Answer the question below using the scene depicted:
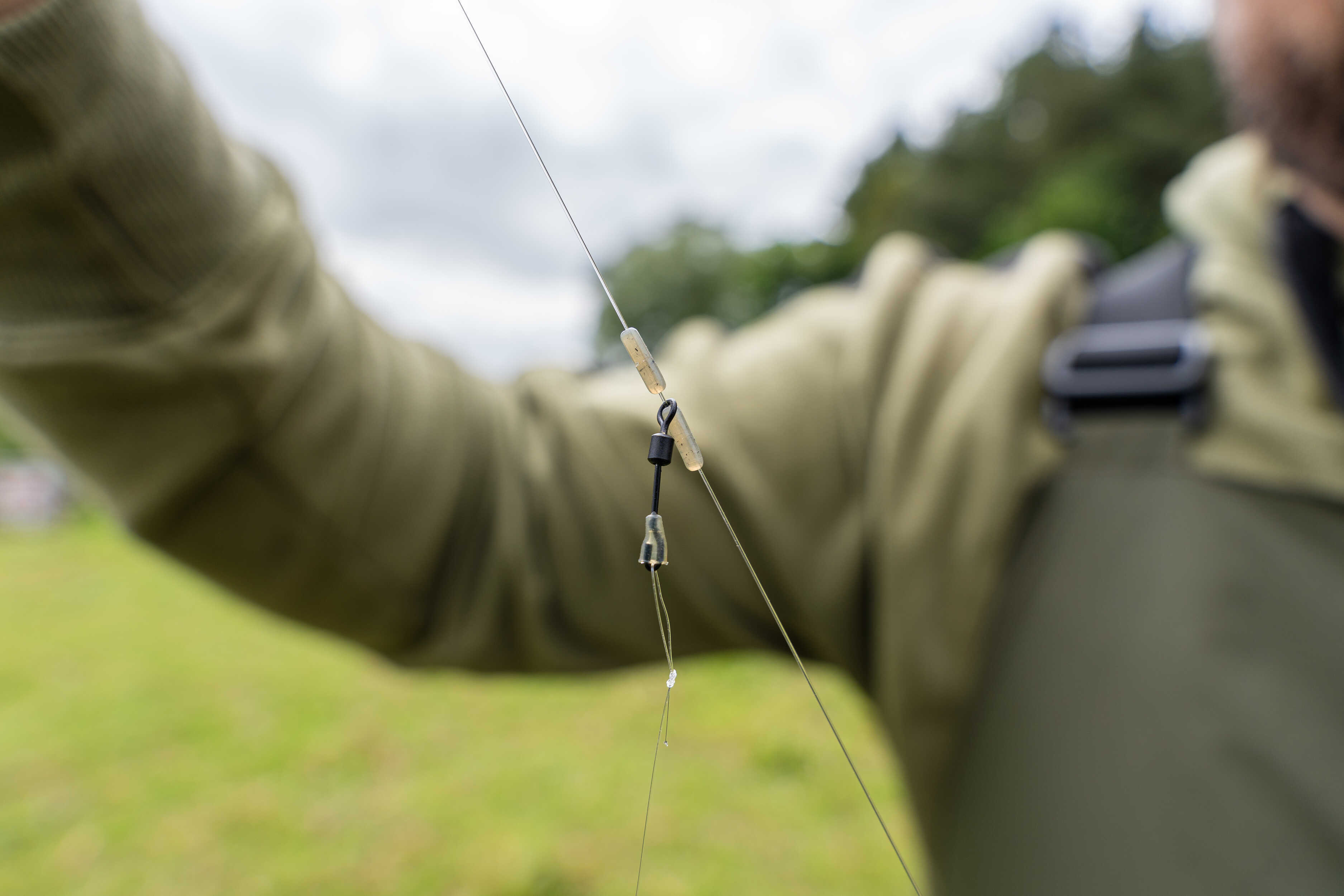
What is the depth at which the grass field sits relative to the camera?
1.90 ft

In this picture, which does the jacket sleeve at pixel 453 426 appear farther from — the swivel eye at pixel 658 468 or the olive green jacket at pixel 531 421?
the swivel eye at pixel 658 468

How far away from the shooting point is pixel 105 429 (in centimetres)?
44

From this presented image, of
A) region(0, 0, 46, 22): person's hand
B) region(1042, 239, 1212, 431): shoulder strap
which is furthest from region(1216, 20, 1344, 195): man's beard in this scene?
region(0, 0, 46, 22): person's hand

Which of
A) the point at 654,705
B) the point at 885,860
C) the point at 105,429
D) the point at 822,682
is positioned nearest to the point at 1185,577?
the point at 822,682

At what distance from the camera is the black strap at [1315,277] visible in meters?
0.55

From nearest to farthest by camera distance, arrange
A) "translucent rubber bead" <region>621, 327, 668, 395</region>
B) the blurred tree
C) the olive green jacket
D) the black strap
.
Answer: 1. "translucent rubber bead" <region>621, 327, 668, 395</region>
2. the olive green jacket
3. the black strap
4. the blurred tree

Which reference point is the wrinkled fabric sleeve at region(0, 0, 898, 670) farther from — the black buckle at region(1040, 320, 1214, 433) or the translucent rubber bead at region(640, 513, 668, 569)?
the translucent rubber bead at region(640, 513, 668, 569)

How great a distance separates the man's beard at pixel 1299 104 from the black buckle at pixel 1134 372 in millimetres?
147

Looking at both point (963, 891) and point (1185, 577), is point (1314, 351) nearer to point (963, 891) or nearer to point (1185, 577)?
point (1185, 577)

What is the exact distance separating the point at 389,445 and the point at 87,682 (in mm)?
327

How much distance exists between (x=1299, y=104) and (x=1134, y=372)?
24 cm

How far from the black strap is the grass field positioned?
0.54 meters

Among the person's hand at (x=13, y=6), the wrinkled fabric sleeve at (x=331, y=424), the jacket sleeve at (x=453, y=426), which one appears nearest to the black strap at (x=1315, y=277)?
the jacket sleeve at (x=453, y=426)

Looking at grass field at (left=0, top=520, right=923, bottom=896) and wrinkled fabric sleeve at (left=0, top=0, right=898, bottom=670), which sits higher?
wrinkled fabric sleeve at (left=0, top=0, right=898, bottom=670)
